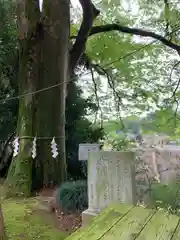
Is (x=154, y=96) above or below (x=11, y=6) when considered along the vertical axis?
below

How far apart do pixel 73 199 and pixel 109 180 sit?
823mm

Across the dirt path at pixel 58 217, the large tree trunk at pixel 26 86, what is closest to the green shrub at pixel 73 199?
the dirt path at pixel 58 217

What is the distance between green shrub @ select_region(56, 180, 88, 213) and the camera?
364 cm

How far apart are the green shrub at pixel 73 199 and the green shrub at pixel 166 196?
0.91 m

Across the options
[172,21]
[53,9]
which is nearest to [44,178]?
[53,9]

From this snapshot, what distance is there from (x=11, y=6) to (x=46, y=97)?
2504 mm

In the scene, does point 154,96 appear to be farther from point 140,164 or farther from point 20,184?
point 20,184

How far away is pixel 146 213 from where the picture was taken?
189 centimetres

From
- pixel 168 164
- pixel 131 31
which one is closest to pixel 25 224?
pixel 168 164

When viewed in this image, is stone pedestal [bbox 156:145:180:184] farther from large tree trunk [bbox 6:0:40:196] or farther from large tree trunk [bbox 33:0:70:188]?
large tree trunk [bbox 6:0:40:196]

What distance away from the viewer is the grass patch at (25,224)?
10.3ft

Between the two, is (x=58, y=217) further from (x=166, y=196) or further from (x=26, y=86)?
(x=26, y=86)

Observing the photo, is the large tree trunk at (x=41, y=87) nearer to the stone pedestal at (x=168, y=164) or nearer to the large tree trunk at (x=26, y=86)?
the large tree trunk at (x=26, y=86)

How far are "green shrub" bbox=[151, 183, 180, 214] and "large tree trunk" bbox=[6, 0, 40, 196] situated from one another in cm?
220
